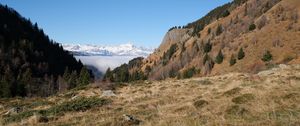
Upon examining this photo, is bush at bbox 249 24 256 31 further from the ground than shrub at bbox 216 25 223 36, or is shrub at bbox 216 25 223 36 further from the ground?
shrub at bbox 216 25 223 36

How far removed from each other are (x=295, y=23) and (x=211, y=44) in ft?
147

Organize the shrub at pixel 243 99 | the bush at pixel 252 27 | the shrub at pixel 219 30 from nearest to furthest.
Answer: the shrub at pixel 243 99
the bush at pixel 252 27
the shrub at pixel 219 30

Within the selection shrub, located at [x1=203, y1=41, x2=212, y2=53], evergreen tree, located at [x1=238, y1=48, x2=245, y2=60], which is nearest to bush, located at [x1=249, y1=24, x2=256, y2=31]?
evergreen tree, located at [x1=238, y1=48, x2=245, y2=60]

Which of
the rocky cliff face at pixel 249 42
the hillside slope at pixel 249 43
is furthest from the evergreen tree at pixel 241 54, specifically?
the rocky cliff face at pixel 249 42

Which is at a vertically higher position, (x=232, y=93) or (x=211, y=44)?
(x=211, y=44)

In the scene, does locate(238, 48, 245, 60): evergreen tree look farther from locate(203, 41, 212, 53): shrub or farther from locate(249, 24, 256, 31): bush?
locate(203, 41, 212, 53): shrub

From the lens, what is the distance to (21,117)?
1884cm

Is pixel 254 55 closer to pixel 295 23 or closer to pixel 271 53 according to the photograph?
pixel 271 53

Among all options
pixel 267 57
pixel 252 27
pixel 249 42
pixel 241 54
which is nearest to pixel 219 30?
pixel 252 27

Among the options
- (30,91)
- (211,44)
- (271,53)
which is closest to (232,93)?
(271,53)

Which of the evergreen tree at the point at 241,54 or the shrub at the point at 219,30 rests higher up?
the shrub at the point at 219,30

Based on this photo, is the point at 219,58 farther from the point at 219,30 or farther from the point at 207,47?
the point at 219,30

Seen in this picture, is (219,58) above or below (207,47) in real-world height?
below

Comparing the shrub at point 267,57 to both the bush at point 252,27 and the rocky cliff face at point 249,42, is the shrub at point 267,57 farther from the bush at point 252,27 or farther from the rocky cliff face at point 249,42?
the bush at point 252,27
